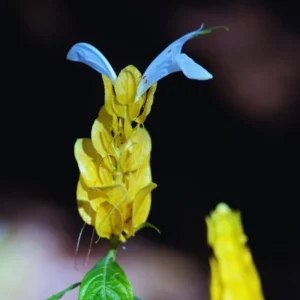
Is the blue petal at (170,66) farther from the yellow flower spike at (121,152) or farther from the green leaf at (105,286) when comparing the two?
the green leaf at (105,286)

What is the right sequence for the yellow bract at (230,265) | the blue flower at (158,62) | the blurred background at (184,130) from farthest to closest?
the blurred background at (184,130) → the blue flower at (158,62) → the yellow bract at (230,265)

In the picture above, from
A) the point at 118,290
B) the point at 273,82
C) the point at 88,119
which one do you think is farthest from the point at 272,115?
the point at 118,290

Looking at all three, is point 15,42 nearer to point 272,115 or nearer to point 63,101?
point 63,101

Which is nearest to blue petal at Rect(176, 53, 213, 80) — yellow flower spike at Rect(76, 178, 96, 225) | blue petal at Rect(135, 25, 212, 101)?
blue petal at Rect(135, 25, 212, 101)

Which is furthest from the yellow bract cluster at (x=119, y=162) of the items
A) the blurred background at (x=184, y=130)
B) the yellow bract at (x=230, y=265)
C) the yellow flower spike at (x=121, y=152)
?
the blurred background at (x=184, y=130)

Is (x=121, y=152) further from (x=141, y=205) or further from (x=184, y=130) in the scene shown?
(x=184, y=130)
